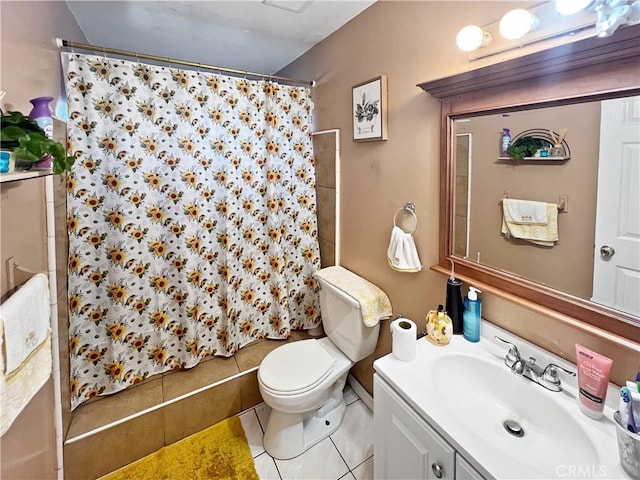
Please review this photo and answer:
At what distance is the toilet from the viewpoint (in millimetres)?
1569

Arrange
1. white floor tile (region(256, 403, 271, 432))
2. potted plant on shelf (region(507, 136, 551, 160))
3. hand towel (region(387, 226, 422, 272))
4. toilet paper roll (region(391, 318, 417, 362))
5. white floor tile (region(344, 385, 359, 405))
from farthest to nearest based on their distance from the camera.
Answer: white floor tile (region(344, 385, 359, 405)) < white floor tile (region(256, 403, 271, 432)) < hand towel (region(387, 226, 422, 272)) < toilet paper roll (region(391, 318, 417, 362)) < potted plant on shelf (region(507, 136, 551, 160))

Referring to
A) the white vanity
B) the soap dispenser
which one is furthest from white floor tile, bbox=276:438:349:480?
the soap dispenser

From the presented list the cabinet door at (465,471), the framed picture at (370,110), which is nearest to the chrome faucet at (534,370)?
the cabinet door at (465,471)

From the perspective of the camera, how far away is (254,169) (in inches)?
78.6

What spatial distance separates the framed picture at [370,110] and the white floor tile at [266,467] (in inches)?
70.0

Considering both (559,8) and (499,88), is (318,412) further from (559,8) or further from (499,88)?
(559,8)

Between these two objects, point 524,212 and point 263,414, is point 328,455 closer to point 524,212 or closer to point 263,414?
point 263,414

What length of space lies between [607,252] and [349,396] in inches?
65.1

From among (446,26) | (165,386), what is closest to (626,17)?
(446,26)

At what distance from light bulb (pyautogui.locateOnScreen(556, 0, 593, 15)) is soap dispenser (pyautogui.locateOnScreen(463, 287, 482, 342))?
0.91 m

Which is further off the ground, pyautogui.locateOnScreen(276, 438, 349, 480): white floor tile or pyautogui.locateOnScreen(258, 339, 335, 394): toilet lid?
pyautogui.locateOnScreen(258, 339, 335, 394): toilet lid

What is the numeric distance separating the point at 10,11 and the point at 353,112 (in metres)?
1.42

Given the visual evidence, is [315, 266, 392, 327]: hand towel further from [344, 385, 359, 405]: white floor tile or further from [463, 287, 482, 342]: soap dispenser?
[344, 385, 359, 405]: white floor tile

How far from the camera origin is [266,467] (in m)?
1.60
